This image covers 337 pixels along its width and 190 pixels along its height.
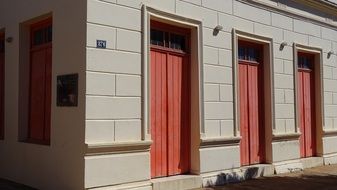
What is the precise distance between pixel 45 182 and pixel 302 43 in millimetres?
7651

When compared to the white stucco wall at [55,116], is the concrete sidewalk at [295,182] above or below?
below

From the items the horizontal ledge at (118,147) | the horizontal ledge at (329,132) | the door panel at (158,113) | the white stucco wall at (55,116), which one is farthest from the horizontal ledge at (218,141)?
the horizontal ledge at (329,132)

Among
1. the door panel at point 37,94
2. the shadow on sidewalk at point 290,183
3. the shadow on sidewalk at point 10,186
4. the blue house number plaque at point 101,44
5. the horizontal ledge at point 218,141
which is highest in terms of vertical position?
the blue house number plaque at point 101,44

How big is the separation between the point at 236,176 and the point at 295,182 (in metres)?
1.28

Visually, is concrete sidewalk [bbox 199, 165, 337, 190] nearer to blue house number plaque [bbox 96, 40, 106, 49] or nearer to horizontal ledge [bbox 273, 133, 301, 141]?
horizontal ledge [bbox 273, 133, 301, 141]

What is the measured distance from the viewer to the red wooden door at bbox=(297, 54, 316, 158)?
1258 cm

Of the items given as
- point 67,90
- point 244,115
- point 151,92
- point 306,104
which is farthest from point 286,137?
point 67,90

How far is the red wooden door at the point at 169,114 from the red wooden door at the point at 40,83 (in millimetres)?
1896

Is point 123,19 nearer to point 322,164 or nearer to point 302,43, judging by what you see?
point 302,43

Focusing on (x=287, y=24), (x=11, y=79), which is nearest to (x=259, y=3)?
(x=287, y=24)

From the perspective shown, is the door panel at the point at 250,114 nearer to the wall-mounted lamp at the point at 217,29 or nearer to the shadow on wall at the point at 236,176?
the shadow on wall at the point at 236,176

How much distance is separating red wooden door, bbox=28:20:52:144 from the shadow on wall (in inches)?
131

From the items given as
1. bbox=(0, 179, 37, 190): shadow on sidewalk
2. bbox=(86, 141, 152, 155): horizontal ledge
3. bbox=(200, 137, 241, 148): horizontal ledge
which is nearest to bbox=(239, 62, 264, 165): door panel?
bbox=(200, 137, 241, 148): horizontal ledge

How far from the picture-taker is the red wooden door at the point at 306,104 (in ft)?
41.3
